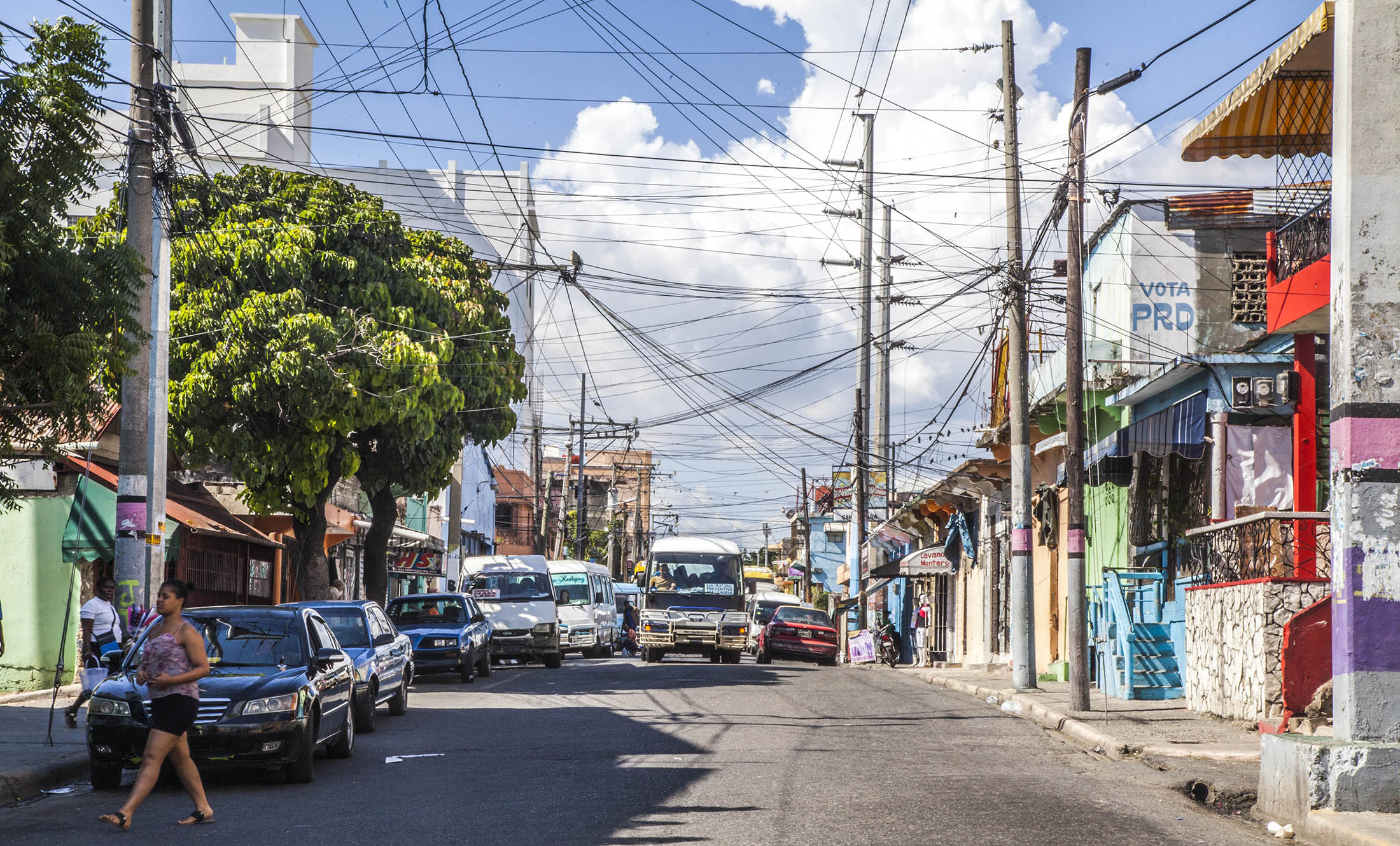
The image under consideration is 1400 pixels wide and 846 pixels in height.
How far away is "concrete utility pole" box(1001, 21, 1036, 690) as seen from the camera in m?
22.3

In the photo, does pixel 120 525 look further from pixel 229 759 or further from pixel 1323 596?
pixel 1323 596

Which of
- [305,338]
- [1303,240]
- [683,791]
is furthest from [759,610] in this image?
[683,791]

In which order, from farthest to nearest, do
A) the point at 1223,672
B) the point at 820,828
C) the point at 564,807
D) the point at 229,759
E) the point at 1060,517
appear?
the point at 1060,517 < the point at 1223,672 < the point at 229,759 < the point at 564,807 < the point at 820,828

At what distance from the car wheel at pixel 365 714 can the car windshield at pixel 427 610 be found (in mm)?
9708

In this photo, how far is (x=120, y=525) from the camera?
48.7ft

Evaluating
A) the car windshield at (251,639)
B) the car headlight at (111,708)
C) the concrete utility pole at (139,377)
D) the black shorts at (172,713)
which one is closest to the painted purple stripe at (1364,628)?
the black shorts at (172,713)

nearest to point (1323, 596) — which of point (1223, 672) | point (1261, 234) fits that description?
point (1223, 672)

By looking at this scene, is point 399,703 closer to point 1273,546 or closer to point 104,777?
point 104,777

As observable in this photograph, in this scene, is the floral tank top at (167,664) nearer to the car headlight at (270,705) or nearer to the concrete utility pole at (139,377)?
the car headlight at (270,705)

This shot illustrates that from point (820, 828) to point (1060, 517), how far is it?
72.9 ft

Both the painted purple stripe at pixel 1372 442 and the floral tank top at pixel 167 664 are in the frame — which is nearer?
the floral tank top at pixel 167 664

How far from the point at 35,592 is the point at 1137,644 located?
54.1ft

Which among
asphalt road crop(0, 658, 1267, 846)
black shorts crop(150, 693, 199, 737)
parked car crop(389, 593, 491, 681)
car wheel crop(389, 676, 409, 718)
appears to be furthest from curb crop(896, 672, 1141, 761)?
black shorts crop(150, 693, 199, 737)

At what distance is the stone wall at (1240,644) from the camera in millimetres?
15789
